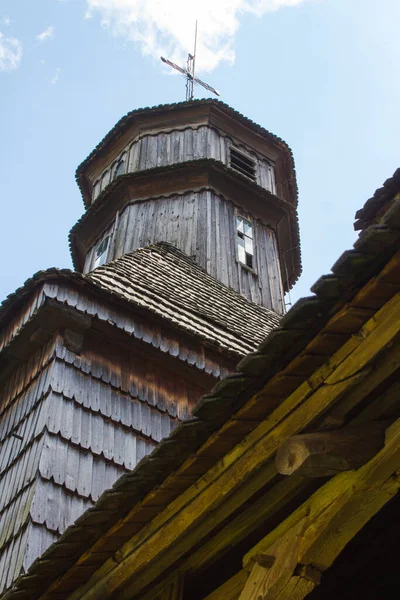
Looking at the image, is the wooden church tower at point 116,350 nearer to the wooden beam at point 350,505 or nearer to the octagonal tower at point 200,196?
the octagonal tower at point 200,196

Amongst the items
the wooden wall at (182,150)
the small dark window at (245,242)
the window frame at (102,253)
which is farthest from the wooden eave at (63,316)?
the wooden wall at (182,150)

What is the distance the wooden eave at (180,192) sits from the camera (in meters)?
15.9

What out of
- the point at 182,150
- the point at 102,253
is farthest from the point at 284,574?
the point at 182,150

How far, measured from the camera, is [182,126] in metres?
17.6

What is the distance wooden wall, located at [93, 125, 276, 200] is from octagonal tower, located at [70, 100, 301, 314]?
0.02m

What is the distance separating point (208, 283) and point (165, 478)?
8941 millimetres

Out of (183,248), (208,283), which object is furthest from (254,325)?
(183,248)

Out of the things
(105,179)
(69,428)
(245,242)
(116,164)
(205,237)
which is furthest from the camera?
(105,179)

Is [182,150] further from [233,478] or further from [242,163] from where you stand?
[233,478]

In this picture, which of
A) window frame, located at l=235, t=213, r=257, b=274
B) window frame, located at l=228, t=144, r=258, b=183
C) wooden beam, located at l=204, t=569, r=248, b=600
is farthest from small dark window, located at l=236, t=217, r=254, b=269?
wooden beam, located at l=204, t=569, r=248, b=600

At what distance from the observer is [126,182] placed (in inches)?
628

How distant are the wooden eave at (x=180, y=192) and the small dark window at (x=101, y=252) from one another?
18.0 inches

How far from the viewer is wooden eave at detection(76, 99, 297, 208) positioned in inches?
696

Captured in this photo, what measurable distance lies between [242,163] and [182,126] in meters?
1.65
